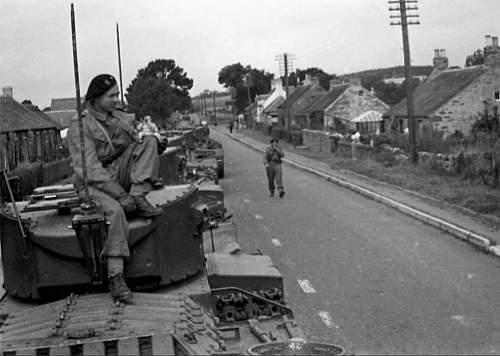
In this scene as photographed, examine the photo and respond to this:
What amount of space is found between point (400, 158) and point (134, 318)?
32.0 meters

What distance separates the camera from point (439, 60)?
59.5 m

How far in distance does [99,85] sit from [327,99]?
2728 inches

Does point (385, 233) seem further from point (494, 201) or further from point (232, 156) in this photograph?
point (232, 156)

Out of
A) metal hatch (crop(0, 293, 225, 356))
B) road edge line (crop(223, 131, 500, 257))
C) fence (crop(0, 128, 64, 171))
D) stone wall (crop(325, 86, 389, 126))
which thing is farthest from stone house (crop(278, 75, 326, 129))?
metal hatch (crop(0, 293, 225, 356))

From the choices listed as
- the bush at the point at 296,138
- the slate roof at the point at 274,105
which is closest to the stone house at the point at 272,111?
the slate roof at the point at 274,105

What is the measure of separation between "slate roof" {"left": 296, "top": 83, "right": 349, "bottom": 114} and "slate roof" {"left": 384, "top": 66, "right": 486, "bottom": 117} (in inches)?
701

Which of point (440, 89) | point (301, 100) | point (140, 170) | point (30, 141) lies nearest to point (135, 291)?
point (140, 170)

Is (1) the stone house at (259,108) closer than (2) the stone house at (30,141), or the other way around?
(2) the stone house at (30,141)

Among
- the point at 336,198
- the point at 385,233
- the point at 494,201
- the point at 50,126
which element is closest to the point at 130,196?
the point at 50,126

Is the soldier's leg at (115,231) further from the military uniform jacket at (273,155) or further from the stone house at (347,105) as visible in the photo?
the stone house at (347,105)

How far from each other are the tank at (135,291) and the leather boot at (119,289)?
10 cm

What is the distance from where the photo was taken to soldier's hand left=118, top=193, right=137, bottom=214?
7000 millimetres

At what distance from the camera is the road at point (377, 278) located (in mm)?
10977

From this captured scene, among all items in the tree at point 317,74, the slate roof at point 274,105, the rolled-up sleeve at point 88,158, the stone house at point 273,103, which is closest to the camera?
the rolled-up sleeve at point 88,158
